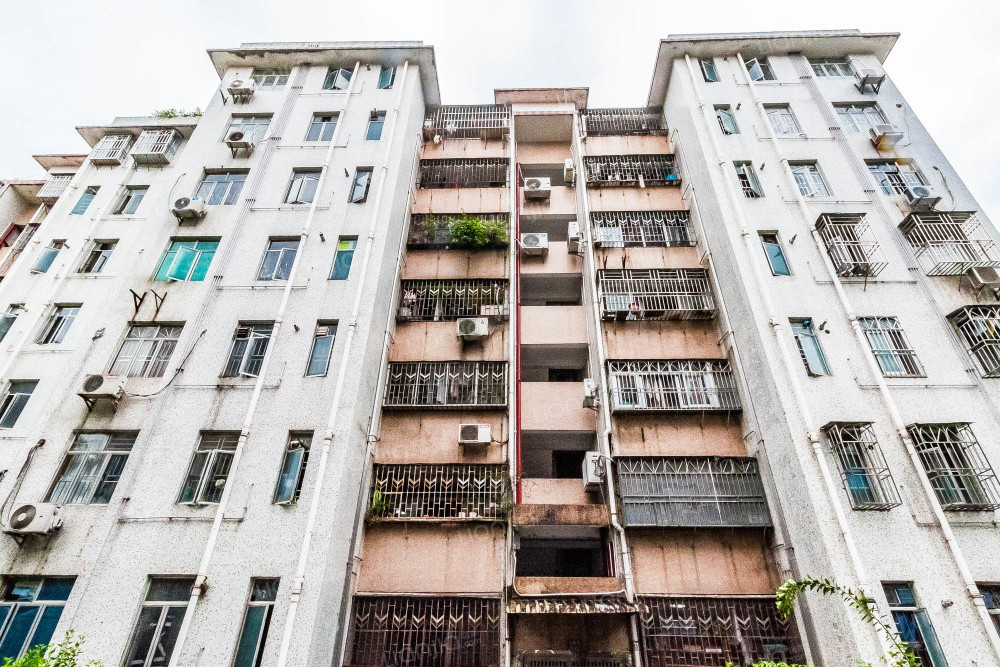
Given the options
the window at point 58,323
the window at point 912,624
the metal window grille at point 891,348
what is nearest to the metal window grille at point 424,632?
the window at point 912,624

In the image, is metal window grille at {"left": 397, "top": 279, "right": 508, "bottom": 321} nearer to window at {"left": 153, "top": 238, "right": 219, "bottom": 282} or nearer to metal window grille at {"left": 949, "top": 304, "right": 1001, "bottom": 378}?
window at {"left": 153, "top": 238, "right": 219, "bottom": 282}

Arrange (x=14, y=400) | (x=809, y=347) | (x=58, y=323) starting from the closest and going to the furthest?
1. (x=809, y=347)
2. (x=14, y=400)
3. (x=58, y=323)

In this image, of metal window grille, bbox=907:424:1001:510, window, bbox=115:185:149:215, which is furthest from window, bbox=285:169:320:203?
metal window grille, bbox=907:424:1001:510

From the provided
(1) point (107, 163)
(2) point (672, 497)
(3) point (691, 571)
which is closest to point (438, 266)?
(2) point (672, 497)

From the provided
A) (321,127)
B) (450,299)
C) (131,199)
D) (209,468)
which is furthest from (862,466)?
(131,199)

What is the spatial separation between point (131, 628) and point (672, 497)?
10.4m

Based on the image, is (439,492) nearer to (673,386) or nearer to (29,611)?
(673,386)

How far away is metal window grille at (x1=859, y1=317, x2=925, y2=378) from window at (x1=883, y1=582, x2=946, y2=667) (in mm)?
4308

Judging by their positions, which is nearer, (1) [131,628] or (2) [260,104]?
(1) [131,628]

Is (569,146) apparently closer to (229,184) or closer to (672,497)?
(229,184)

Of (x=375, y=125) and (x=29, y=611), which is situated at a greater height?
(x=375, y=125)

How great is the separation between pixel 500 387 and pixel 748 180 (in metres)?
9.27

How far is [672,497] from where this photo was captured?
10344mm

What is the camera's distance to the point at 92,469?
31.0 feet
